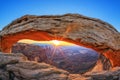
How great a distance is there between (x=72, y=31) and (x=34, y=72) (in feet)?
11.2

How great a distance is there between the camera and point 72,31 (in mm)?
10406

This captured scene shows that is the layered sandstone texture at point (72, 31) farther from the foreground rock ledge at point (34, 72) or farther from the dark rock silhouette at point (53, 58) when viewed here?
the dark rock silhouette at point (53, 58)

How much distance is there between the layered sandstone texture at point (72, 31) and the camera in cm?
1030

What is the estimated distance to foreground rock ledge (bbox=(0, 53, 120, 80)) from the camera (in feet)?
26.1

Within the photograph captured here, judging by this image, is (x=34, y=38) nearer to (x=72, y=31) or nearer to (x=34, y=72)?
(x=72, y=31)

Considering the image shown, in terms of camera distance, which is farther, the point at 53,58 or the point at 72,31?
the point at 53,58

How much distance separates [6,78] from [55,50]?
17.8m

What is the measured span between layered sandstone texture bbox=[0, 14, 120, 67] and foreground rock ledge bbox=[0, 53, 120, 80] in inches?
76.5

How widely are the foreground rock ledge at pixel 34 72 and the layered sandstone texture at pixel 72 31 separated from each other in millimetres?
1944

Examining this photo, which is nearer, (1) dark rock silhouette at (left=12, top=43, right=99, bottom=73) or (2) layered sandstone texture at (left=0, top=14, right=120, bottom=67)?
(2) layered sandstone texture at (left=0, top=14, right=120, bottom=67)

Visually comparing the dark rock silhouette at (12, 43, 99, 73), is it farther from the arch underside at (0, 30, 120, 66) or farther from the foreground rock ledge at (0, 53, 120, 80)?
the foreground rock ledge at (0, 53, 120, 80)

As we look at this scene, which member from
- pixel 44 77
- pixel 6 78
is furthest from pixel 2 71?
pixel 44 77

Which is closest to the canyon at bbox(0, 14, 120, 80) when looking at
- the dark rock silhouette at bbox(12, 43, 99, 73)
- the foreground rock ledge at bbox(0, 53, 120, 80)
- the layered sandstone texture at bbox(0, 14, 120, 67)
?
the layered sandstone texture at bbox(0, 14, 120, 67)

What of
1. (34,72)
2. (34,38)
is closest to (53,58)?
(34,38)
